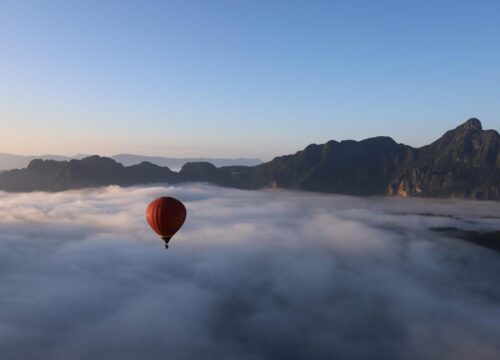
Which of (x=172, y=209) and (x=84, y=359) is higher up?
(x=172, y=209)

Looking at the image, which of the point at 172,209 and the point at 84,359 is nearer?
the point at 172,209
